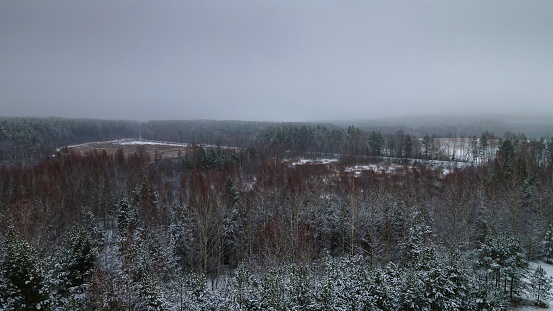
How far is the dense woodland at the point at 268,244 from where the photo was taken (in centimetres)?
1772

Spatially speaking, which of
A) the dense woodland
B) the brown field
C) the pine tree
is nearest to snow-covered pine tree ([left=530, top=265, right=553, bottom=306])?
the dense woodland

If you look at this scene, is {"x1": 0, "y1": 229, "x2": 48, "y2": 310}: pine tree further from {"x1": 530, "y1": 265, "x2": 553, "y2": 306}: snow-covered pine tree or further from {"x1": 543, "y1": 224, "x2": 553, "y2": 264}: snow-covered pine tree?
{"x1": 543, "y1": 224, "x2": 553, "y2": 264}: snow-covered pine tree

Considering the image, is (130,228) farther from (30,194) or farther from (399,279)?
(399,279)

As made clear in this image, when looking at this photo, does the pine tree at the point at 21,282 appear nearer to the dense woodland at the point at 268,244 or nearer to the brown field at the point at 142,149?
the dense woodland at the point at 268,244

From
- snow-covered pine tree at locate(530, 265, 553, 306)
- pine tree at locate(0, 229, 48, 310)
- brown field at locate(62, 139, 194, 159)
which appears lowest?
snow-covered pine tree at locate(530, 265, 553, 306)

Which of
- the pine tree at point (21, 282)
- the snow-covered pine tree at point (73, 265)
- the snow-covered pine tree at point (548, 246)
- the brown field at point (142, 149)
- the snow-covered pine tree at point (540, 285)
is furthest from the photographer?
the brown field at point (142, 149)

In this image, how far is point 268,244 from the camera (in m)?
24.0

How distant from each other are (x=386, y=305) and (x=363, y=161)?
6911cm

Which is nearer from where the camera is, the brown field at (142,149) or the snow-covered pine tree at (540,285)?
the snow-covered pine tree at (540,285)

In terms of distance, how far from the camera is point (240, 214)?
32.1 m

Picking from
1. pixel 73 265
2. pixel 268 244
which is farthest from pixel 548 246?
pixel 73 265

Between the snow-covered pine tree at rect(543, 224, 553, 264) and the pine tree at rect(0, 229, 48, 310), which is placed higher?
the pine tree at rect(0, 229, 48, 310)

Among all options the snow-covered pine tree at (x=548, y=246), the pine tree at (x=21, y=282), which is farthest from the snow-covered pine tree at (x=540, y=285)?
the pine tree at (x=21, y=282)

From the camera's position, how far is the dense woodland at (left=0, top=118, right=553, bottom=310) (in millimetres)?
17719
